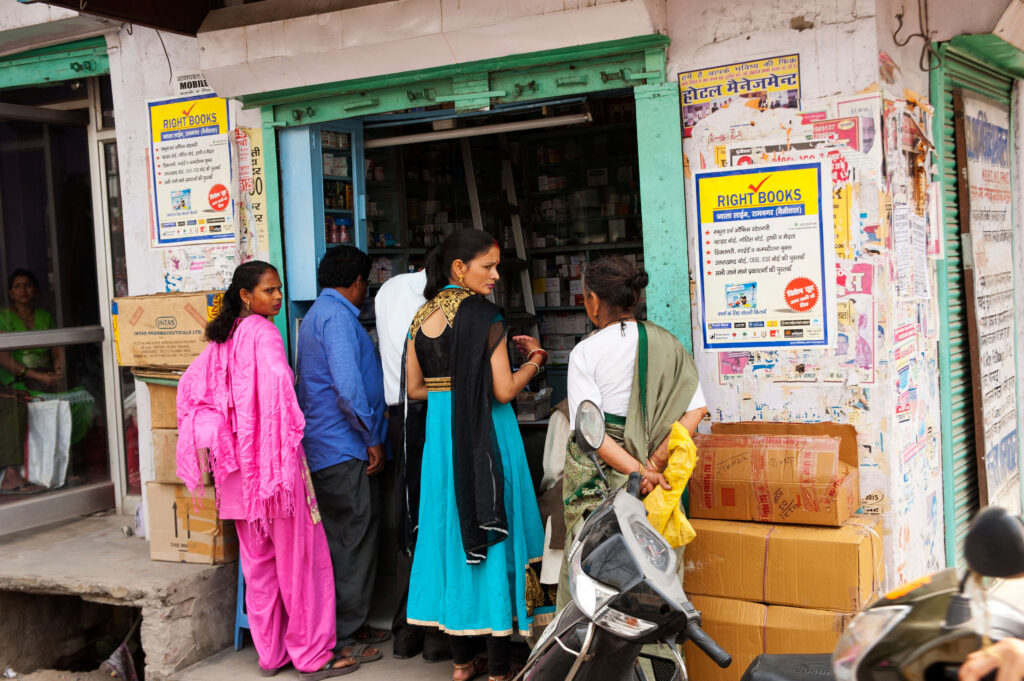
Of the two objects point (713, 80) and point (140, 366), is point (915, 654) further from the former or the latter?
point (140, 366)

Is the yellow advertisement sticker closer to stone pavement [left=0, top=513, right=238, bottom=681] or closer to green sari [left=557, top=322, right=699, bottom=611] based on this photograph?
green sari [left=557, top=322, right=699, bottom=611]

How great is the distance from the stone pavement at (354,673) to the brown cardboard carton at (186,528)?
489mm

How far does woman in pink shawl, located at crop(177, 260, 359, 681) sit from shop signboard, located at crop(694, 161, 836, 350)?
1899 millimetres

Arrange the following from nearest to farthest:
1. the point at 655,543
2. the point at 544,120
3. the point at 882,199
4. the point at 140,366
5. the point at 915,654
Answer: the point at 915,654 → the point at 655,543 → the point at 882,199 → the point at 544,120 → the point at 140,366

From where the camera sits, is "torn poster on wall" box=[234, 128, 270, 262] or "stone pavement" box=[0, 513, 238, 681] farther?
"torn poster on wall" box=[234, 128, 270, 262]

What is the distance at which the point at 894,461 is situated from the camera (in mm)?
3887

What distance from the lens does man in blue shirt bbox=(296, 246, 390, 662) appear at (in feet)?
14.7

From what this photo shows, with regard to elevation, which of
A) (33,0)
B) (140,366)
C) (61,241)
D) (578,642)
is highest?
(33,0)

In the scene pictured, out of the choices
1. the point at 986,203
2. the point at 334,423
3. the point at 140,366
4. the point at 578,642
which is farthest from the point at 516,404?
the point at 578,642

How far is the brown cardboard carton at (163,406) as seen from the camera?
500 cm

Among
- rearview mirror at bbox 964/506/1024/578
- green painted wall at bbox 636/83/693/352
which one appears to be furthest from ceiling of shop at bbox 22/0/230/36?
rearview mirror at bbox 964/506/1024/578

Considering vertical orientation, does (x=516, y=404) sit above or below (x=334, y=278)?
below

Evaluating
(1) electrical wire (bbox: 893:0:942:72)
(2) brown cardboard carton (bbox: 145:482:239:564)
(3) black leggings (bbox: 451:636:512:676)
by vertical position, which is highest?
(1) electrical wire (bbox: 893:0:942:72)

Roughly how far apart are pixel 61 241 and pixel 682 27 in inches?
169
